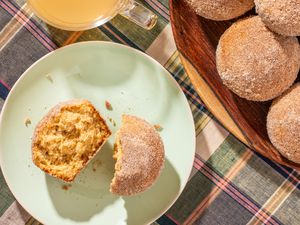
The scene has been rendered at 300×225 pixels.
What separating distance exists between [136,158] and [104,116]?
0.18 meters

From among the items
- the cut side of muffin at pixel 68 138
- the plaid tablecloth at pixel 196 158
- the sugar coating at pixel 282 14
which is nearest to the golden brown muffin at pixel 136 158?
the cut side of muffin at pixel 68 138

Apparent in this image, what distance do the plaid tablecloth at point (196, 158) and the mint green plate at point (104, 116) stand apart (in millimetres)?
62

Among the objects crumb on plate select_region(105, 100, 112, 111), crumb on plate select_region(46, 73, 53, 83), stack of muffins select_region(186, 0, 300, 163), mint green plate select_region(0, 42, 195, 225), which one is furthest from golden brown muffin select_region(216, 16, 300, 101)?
crumb on plate select_region(46, 73, 53, 83)

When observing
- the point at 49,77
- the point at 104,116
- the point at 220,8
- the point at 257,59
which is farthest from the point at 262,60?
the point at 49,77

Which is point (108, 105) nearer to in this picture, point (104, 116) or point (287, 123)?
point (104, 116)

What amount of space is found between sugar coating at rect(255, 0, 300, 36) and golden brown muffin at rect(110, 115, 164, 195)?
379 mm

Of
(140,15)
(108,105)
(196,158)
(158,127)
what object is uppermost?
(140,15)

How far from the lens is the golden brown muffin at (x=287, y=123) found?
1143mm

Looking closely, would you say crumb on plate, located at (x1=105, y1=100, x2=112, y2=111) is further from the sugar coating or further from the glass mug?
the sugar coating

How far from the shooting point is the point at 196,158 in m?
1.32

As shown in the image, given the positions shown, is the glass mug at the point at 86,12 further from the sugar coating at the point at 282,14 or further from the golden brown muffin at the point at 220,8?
the sugar coating at the point at 282,14

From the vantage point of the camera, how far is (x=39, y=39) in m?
1.30

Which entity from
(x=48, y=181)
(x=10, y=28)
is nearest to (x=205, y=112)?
(x=48, y=181)

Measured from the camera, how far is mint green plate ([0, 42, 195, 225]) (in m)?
1.25
